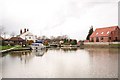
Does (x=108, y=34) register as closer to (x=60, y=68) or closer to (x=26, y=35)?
(x=26, y=35)

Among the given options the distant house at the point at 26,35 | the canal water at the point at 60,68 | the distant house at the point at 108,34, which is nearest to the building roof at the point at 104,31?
Answer: the distant house at the point at 108,34

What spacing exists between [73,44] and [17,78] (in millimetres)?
47211

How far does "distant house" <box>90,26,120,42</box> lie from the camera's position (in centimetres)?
4631

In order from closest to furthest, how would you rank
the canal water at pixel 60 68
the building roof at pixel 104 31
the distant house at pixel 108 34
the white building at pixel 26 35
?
the canal water at pixel 60 68 < the distant house at pixel 108 34 < the building roof at pixel 104 31 < the white building at pixel 26 35

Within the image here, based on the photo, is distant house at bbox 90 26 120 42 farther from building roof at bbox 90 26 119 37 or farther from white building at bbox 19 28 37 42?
white building at bbox 19 28 37 42

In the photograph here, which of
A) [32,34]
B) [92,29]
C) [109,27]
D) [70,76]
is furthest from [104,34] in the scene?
[70,76]

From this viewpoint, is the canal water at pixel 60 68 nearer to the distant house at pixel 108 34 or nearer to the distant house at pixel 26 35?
the distant house at pixel 108 34

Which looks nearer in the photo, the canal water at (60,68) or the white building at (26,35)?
the canal water at (60,68)

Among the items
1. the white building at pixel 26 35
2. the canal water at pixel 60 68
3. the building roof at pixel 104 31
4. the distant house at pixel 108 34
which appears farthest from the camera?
the white building at pixel 26 35

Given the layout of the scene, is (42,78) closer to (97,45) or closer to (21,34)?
(97,45)

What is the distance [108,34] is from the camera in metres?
47.2

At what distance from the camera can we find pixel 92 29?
5797 centimetres

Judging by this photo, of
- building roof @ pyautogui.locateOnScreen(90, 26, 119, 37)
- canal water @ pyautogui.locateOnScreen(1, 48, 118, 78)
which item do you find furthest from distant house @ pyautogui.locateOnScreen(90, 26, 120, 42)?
canal water @ pyautogui.locateOnScreen(1, 48, 118, 78)

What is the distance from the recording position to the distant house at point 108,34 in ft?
152
